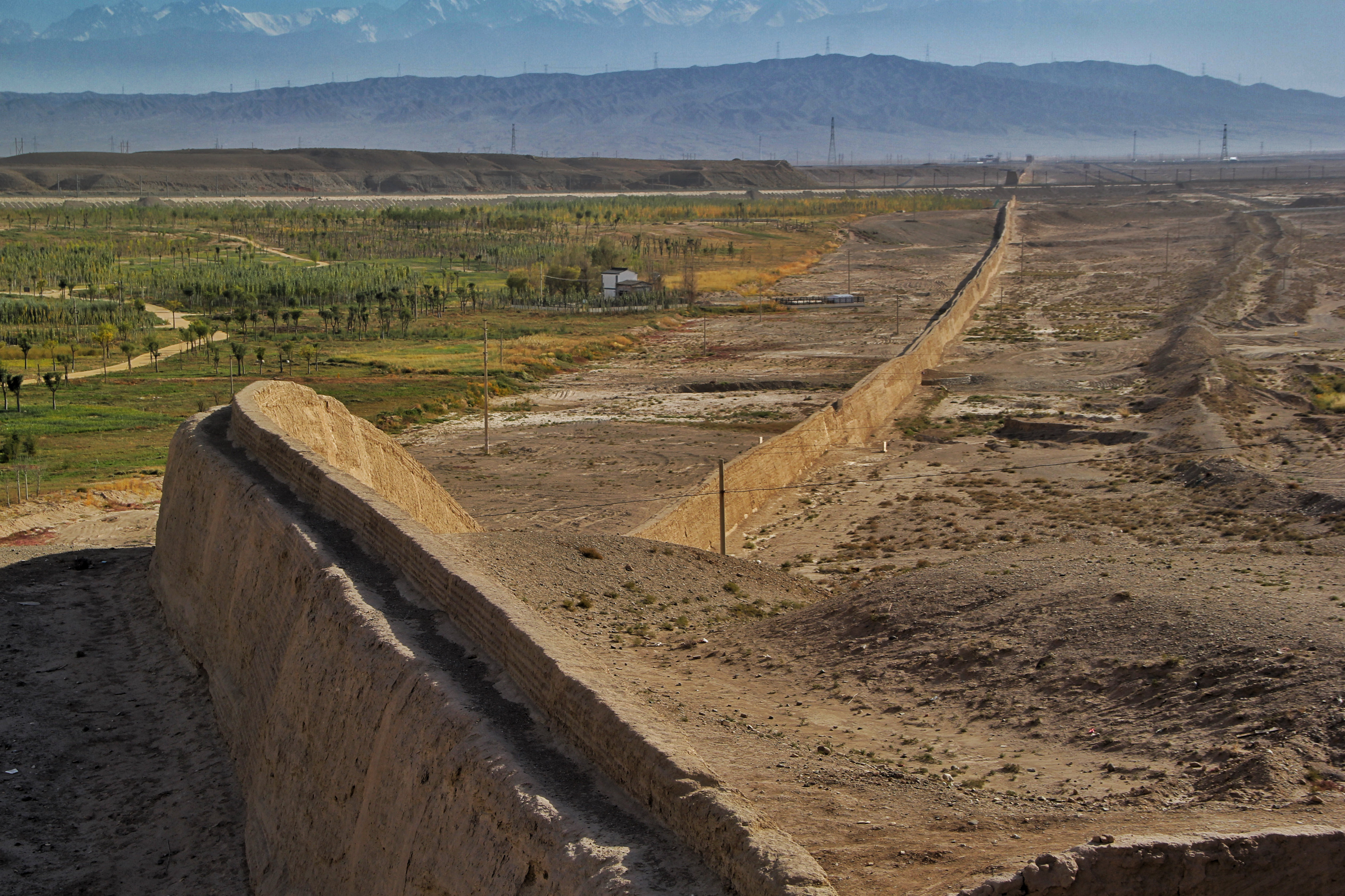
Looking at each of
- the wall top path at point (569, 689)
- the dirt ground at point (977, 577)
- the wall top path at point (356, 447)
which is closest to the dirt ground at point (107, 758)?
the dirt ground at point (977, 577)

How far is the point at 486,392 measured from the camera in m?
30.8

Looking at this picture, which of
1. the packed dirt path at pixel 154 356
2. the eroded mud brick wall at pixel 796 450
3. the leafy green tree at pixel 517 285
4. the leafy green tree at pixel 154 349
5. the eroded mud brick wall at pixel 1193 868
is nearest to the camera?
the eroded mud brick wall at pixel 1193 868

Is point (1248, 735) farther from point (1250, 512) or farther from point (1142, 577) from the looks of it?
point (1250, 512)

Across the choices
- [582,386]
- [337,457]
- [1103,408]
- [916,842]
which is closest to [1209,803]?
[916,842]

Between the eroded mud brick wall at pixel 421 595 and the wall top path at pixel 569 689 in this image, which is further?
the eroded mud brick wall at pixel 421 595

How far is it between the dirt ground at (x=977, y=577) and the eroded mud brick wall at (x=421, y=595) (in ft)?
2.75

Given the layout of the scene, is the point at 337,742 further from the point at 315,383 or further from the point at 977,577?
the point at 315,383

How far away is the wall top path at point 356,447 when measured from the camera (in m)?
17.2

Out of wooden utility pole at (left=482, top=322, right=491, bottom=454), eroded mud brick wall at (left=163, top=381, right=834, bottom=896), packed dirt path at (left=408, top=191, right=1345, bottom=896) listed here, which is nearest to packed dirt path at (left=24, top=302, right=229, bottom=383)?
wooden utility pole at (left=482, top=322, right=491, bottom=454)

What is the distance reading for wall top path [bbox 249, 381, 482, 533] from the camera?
56.3 ft

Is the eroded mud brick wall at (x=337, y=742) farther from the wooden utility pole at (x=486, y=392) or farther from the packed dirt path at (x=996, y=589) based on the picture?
the wooden utility pole at (x=486, y=392)

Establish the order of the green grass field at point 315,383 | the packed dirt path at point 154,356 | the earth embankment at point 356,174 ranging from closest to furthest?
the green grass field at point 315,383
the packed dirt path at point 154,356
the earth embankment at point 356,174

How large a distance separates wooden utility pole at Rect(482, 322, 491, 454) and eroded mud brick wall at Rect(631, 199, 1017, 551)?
6446 mm

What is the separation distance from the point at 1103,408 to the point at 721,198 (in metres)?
120
